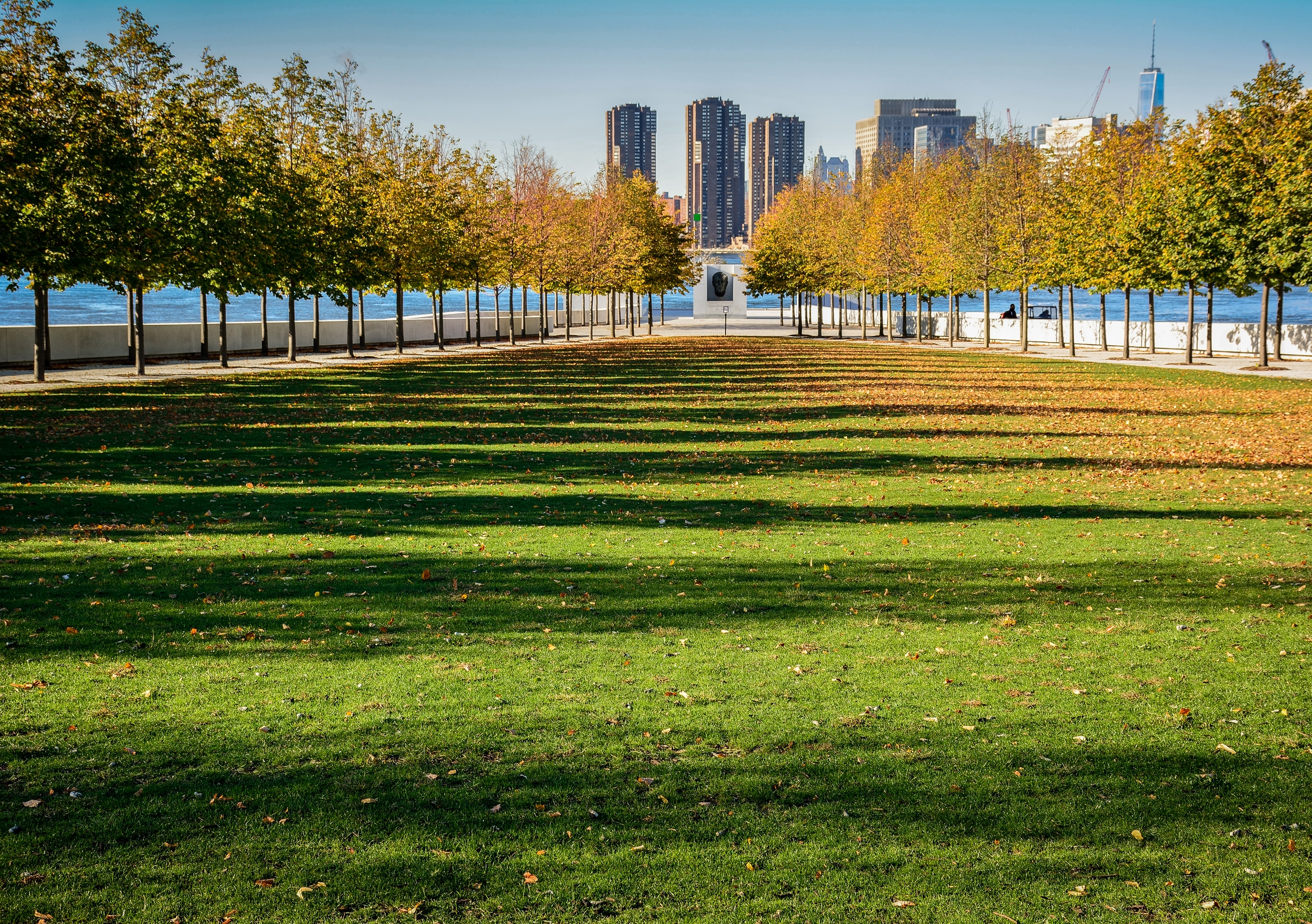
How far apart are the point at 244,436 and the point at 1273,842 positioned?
17512 millimetres

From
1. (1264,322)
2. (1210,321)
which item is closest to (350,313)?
(1264,322)

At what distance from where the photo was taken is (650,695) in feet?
20.9

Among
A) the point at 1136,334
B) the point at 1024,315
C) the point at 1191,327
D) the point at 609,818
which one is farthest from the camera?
the point at 1136,334

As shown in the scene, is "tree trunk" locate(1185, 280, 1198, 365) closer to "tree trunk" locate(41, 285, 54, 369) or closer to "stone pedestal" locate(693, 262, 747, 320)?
"tree trunk" locate(41, 285, 54, 369)

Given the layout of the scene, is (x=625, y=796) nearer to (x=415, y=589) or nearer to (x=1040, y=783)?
(x=1040, y=783)

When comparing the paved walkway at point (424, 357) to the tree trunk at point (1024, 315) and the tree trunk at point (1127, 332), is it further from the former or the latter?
→ the tree trunk at point (1024, 315)

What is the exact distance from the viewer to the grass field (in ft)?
14.1

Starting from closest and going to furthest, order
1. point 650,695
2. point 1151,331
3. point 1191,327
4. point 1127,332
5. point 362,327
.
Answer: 1. point 650,695
2. point 1191,327
3. point 1127,332
4. point 1151,331
5. point 362,327

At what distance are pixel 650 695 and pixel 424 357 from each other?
4006 cm

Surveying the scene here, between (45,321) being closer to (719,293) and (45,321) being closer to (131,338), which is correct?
(131,338)

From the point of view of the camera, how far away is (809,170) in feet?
285

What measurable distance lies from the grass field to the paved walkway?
58.7ft

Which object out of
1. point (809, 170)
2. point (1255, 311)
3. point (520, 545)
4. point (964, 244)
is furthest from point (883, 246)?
point (1255, 311)

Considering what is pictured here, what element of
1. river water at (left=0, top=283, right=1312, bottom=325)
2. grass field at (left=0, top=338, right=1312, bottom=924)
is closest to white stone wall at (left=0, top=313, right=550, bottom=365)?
river water at (left=0, top=283, right=1312, bottom=325)
